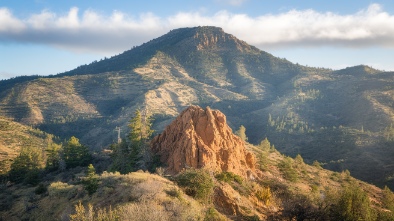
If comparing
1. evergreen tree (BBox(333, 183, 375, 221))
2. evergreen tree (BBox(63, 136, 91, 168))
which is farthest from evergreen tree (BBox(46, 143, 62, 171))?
evergreen tree (BBox(333, 183, 375, 221))

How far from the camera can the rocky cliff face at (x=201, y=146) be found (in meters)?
37.8

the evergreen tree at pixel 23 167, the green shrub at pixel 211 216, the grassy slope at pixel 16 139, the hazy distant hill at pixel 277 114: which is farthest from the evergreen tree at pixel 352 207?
the grassy slope at pixel 16 139

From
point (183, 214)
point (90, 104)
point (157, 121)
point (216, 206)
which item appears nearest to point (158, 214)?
point (183, 214)

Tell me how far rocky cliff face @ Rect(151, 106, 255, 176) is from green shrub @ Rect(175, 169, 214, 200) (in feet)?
26.4

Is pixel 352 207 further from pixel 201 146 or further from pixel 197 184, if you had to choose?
pixel 201 146

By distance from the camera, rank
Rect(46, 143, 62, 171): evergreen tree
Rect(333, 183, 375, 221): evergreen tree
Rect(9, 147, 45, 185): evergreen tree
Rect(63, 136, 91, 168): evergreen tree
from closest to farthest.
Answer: Rect(333, 183, 375, 221): evergreen tree
Rect(9, 147, 45, 185): evergreen tree
Rect(63, 136, 91, 168): evergreen tree
Rect(46, 143, 62, 171): evergreen tree

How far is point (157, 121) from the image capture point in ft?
465

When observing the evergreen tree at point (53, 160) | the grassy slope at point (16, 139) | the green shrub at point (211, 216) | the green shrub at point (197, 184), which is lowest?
the grassy slope at point (16, 139)

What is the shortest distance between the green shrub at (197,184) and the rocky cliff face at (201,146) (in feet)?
26.4

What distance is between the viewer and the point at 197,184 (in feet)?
86.7

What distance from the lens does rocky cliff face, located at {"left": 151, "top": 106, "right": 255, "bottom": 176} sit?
3781cm

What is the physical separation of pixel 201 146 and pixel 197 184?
12263 mm

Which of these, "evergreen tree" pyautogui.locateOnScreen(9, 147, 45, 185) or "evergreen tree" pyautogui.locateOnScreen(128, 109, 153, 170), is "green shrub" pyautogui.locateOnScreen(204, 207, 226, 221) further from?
"evergreen tree" pyautogui.locateOnScreen(9, 147, 45, 185)

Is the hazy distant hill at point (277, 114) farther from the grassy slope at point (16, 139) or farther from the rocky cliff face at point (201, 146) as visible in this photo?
the rocky cliff face at point (201, 146)
